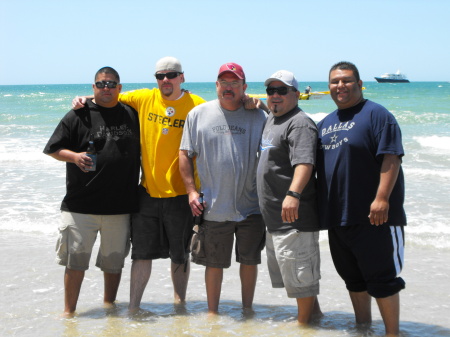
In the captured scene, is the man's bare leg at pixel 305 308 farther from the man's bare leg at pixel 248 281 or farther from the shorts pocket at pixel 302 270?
the man's bare leg at pixel 248 281

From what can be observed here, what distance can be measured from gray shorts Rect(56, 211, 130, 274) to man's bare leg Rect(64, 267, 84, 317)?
0.06 meters

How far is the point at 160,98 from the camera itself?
480 cm

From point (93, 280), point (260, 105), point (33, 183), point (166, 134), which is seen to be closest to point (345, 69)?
point (260, 105)

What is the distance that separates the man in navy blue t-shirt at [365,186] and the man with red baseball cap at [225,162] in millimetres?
663

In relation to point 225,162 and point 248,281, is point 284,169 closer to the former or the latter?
point 225,162

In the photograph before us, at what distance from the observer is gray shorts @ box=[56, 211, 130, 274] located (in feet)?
15.4

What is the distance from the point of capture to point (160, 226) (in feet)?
15.9

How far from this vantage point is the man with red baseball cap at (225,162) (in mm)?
4492

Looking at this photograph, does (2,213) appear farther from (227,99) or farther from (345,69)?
(345,69)

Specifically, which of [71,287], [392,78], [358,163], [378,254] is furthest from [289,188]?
[392,78]

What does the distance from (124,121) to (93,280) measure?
78.8 inches

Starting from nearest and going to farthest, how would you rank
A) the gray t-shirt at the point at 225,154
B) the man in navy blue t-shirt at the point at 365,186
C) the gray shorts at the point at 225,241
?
the man in navy blue t-shirt at the point at 365,186, the gray t-shirt at the point at 225,154, the gray shorts at the point at 225,241

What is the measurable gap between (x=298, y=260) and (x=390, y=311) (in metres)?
0.74

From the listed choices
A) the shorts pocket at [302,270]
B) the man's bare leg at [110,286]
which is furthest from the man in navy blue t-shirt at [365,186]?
the man's bare leg at [110,286]
